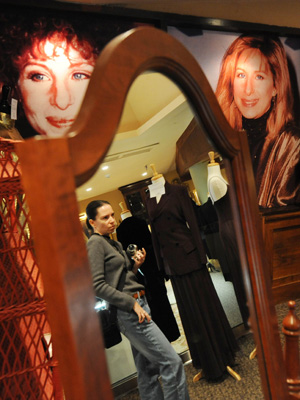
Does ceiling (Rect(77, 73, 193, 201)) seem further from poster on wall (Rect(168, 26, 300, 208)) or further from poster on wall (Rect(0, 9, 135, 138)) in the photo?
poster on wall (Rect(168, 26, 300, 208))

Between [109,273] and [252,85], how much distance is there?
3.28 metres

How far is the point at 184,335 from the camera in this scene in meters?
0.67

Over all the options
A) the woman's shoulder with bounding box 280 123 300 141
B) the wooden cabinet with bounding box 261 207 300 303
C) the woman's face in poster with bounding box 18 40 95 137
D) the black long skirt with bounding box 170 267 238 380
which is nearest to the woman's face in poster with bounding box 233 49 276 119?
the woman's shoulder with bounding box 280 123 300 141

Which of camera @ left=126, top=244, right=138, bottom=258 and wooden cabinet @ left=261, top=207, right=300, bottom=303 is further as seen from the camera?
wooden cabinet @ left=261, top=207, right=300, bottom=303

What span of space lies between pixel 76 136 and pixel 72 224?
0.10m

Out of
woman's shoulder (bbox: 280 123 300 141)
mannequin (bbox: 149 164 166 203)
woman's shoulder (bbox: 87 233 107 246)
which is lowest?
woman's shoulder (bbox: 87 233 107 246)

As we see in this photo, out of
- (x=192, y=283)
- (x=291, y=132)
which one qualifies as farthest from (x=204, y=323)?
(x=291, y=132)

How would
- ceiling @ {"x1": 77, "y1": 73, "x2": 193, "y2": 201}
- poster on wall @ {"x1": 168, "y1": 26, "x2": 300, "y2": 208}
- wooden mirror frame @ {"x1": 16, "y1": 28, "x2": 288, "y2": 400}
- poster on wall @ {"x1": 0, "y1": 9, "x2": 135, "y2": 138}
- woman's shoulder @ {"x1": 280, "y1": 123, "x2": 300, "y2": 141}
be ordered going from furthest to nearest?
woman's shoulder @ {"x1": 280, "y1": 123, "x2": 300, "y2": 141} → poster on wall @ {"x1": 168, "y1": 26, "x2": 300, "y2": 208} → poster on wall @ {"x1": 0, "y1": 9, "x2": 135, "y2": 138} → ceiling @ {"x1": 77, "y1": 73, "x2": 193, "y2": 201} → wooden mirror frame @ {"x1": 16, "y1": 28, "x2": 288, "y2": 400}

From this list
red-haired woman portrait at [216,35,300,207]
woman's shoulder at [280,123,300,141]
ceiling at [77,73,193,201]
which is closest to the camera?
ceiling at [77,73,193,201]

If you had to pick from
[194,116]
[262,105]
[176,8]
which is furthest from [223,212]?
[262,105]

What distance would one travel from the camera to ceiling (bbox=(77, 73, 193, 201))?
0.50m

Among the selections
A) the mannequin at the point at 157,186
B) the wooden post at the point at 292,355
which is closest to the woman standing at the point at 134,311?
the mannequin at the point at 157,186

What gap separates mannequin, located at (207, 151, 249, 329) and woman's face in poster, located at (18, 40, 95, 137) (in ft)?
5.54

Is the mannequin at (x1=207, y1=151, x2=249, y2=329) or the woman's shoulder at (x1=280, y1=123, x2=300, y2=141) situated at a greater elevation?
the woman's shoulder at (x1=280, y1=123, x2=300, y2=141)
